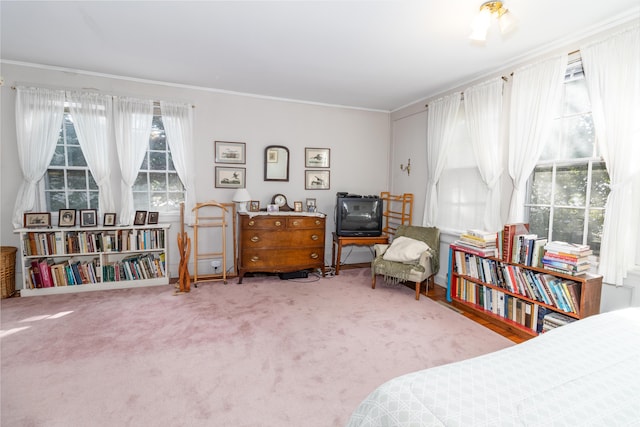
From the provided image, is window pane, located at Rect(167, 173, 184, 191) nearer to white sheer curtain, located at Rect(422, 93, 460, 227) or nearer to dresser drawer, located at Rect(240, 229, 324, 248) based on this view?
dresser drawer, located at Rect(240, 229, 324, 248)

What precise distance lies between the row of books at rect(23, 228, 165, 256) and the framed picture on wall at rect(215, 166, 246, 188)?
1.01 m

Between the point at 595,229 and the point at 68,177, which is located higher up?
the point at 68,177

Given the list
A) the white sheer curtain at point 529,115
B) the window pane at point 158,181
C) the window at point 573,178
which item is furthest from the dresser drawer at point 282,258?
the window at point 573,178

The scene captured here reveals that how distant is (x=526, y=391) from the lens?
34.9 inches

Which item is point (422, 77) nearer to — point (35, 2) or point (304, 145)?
point (304, 145)

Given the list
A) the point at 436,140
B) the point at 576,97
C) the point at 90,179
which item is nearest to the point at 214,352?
the point at 90,179

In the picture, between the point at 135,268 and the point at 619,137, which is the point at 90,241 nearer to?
the point at 135,268

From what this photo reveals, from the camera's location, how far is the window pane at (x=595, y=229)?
256cm

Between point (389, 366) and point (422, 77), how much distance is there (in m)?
3.13

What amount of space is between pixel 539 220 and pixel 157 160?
14.8ft

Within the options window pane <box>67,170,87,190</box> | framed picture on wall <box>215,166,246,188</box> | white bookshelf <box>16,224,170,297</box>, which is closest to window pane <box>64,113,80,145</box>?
window pane <box>67,170,87,190</box>

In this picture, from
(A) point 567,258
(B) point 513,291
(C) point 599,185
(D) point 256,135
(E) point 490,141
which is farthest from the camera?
(D) point 256,135

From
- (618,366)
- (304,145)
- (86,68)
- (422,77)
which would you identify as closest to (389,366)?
(618,366)

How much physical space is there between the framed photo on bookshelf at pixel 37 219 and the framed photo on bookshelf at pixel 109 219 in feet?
1.77
